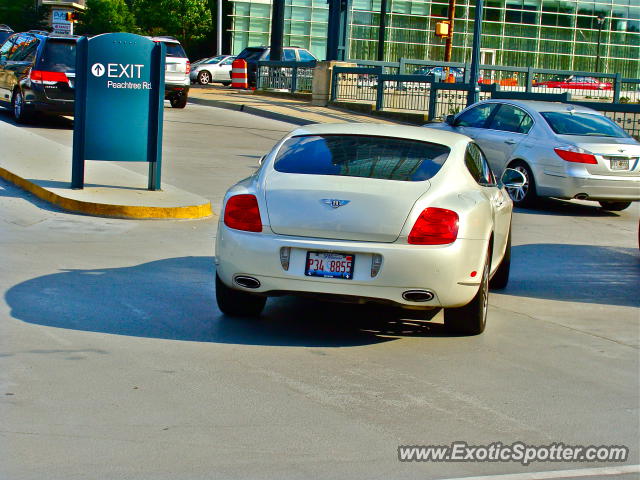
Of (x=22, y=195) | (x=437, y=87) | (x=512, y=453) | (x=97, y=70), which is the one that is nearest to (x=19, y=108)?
(x=22, y=195)

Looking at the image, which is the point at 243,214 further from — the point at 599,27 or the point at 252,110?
the point at 599,27

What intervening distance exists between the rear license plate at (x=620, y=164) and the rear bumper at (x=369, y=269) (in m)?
7.97

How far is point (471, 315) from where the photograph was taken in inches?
297

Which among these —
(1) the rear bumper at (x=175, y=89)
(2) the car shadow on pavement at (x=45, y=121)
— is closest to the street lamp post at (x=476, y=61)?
(1) the rear bumper at (x=175, y=89)

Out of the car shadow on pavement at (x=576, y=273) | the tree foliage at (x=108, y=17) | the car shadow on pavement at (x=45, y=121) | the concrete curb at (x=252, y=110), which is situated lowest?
the car shadow on pavement at (x=576, y=273)

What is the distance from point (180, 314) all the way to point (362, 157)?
5.79 feet

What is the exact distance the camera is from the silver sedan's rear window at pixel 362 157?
748 cm

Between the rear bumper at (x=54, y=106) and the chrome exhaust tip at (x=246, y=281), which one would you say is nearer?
the chrome exhaust tip at (x=246, y=281)

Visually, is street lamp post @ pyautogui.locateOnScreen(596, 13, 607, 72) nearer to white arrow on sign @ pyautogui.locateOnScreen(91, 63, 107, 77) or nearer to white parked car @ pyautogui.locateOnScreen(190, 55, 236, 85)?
white parked car @ pyautogui.locateOnScreen(190, 55, 236, 85)

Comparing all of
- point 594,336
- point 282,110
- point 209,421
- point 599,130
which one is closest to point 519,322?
point 594,336

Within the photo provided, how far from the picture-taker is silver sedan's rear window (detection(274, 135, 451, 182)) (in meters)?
7.48

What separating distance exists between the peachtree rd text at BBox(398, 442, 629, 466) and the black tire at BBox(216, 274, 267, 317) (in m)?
2.65

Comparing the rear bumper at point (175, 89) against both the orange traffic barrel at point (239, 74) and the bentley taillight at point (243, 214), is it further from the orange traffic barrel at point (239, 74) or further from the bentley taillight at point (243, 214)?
the bentley taillight at point (243, 214)

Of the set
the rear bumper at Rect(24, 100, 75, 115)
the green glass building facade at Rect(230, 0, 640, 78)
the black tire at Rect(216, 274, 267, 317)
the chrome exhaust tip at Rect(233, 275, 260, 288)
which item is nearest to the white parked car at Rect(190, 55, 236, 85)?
the green glass building facade at Rect(230, 0, 640, 78)
